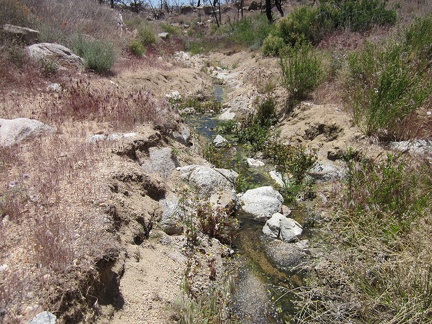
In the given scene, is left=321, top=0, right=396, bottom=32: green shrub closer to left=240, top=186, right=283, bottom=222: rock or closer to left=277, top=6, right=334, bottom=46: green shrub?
left=277, top=6, right=334, bottom=46: green shrub

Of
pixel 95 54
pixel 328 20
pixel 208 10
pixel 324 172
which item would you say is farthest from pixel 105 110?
pixel 208 10

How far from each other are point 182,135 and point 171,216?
2.66m

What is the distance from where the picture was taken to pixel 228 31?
24.3m

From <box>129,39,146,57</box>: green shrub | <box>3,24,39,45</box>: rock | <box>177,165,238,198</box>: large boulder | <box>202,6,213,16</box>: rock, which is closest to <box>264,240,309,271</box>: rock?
<box>177,165,238,198</box>: large boulder

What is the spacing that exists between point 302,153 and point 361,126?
1.17 meters

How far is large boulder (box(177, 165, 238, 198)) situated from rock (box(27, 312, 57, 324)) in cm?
271

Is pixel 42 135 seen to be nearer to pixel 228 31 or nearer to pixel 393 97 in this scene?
pixel 393 97

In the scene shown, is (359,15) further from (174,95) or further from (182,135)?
(182,135)

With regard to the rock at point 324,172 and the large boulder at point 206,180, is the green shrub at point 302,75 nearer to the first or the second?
the rock at point 324,172

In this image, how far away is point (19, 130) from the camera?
165 inches

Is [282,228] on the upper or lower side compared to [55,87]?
lower

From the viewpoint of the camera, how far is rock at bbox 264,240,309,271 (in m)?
3.62

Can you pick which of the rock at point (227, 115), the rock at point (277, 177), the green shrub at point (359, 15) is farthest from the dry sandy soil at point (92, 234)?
the green shrub at point (359, 15)

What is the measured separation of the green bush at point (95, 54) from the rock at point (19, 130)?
4530 millimetres
